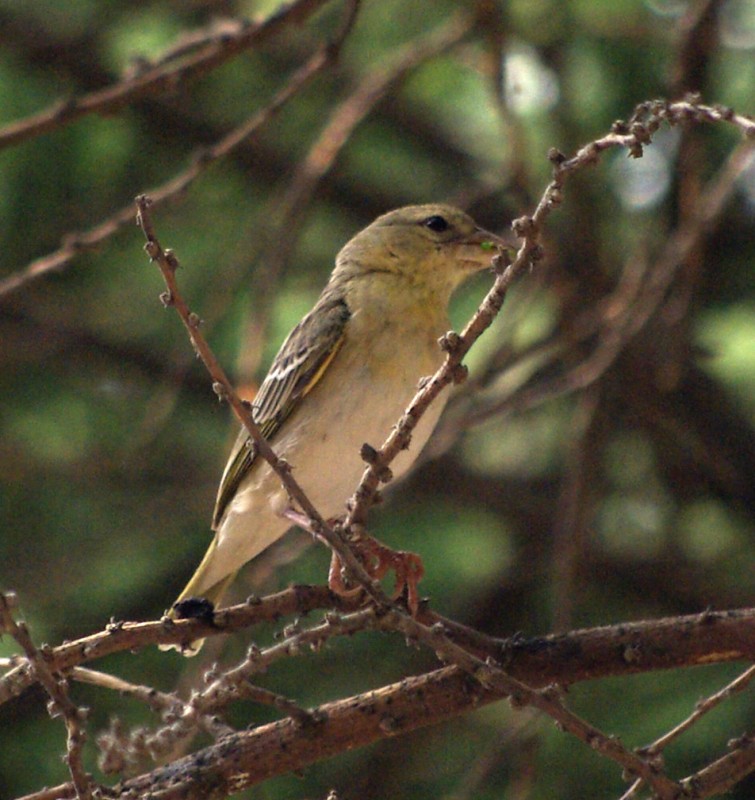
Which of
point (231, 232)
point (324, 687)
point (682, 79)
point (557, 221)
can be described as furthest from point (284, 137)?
point (324, 687)

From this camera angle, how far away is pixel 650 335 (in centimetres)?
554

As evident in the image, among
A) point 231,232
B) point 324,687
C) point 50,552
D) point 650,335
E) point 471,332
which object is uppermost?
point 231,232

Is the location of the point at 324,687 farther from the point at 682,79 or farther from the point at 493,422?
the point at 682,79

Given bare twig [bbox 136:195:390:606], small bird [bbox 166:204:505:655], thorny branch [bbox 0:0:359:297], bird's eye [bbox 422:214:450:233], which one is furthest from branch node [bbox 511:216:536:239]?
bird's eye [bbox 422:214:450:233]

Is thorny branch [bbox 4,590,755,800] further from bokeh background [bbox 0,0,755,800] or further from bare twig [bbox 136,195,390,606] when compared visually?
bokeh background [bbox 0,0,755,800]

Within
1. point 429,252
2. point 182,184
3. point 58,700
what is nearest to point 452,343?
point 58,700

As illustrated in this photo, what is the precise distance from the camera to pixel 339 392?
4082 mm

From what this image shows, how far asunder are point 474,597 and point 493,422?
82 cm

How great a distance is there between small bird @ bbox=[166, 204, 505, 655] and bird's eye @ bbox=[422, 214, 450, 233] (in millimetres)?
67

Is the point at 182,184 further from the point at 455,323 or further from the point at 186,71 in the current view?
the point at 455,323

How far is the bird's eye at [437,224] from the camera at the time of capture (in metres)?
4.61

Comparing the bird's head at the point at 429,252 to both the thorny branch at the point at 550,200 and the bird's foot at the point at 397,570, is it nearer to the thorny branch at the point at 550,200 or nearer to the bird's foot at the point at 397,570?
the bird's foot at the point at 397,570

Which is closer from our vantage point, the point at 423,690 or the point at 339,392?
the point at 423,690

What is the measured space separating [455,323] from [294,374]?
118 centimetres
